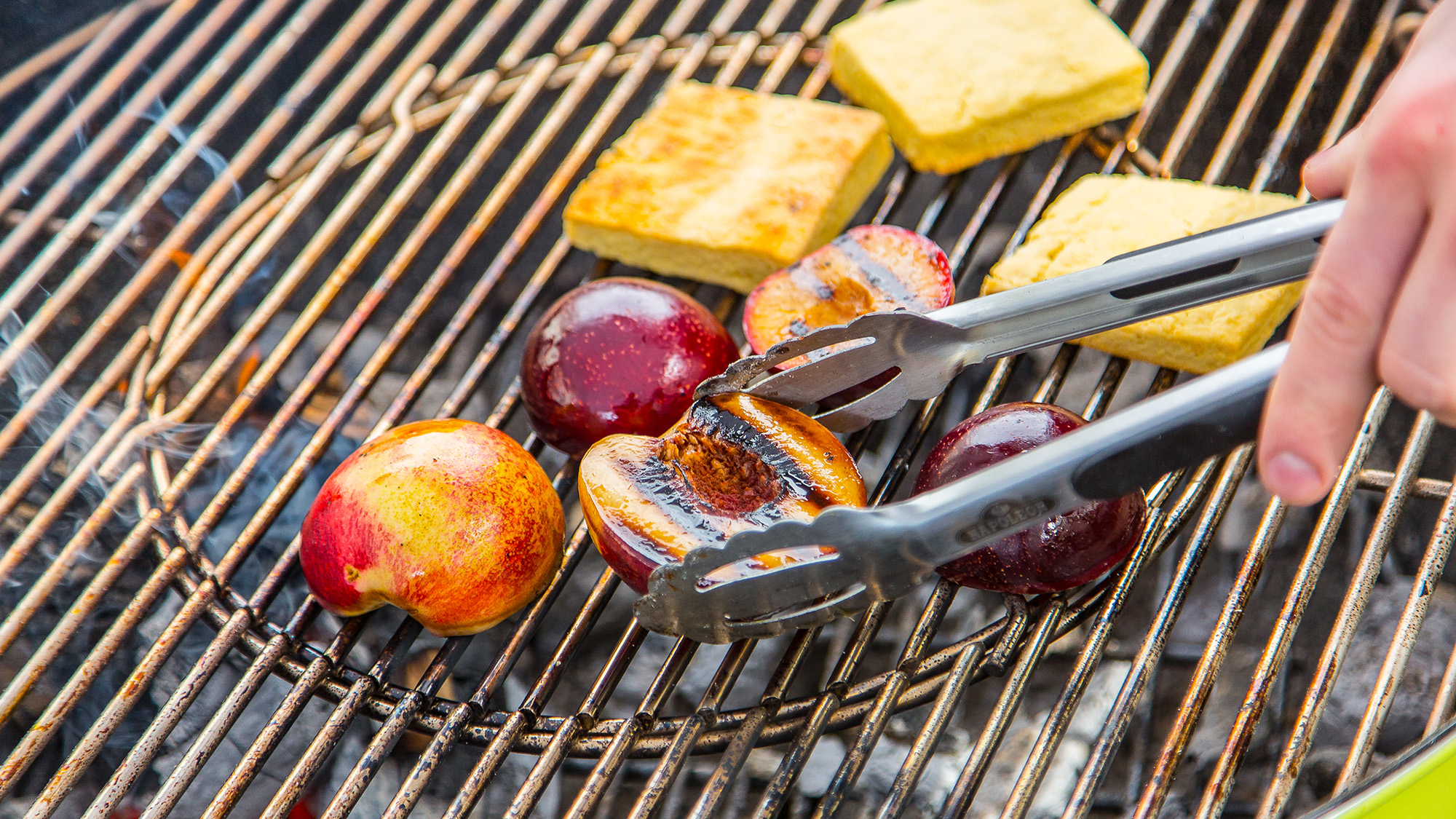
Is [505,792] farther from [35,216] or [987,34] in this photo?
[987,34]

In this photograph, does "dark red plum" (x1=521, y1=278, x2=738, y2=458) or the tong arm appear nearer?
the tong arm

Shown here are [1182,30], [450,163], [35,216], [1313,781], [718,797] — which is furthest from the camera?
[450,163]

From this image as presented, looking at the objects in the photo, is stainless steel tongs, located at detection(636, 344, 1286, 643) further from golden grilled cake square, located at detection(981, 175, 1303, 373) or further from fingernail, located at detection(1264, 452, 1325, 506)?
golden grilled cake square, located at detection(981, 175, 1303, 373)

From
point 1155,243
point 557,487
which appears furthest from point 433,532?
point 1155,243

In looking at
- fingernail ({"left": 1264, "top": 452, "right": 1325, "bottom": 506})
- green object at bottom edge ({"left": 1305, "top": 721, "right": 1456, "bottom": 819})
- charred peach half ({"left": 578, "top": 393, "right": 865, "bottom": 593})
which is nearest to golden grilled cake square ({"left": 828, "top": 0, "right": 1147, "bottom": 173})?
charred peach half ({"left": 578, "top": 393, "right": 865, "bottom": 593})

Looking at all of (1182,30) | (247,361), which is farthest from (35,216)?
(1182,30)
